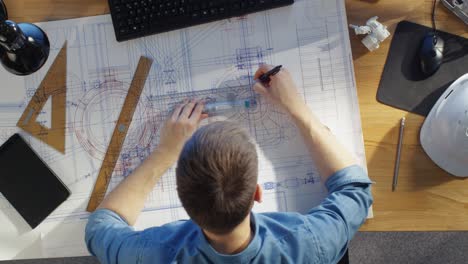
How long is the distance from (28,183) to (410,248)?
1.18m

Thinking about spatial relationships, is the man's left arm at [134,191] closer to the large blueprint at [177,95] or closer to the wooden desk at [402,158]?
the large blueprint at [177,95]

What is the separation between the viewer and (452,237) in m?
1.40

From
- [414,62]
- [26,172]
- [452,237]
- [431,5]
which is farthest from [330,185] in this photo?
[452,237]

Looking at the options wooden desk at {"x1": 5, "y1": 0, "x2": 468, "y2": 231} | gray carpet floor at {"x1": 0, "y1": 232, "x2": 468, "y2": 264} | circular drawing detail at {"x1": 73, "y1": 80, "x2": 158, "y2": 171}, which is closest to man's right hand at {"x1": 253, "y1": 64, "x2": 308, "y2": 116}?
wooden desk at {"x1": 5, "y1": 0, "x2": 468, "y2": 231}

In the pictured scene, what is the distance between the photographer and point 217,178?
566 millimetres

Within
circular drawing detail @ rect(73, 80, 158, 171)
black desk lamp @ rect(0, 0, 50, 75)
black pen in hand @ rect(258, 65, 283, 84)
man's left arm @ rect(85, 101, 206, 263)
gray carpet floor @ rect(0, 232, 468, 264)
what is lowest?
gray carpet floor @ rect(0, 232, 468, 264)

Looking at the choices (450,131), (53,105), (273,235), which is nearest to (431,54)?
(450,131)

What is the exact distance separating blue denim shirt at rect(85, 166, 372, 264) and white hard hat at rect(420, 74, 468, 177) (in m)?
0.14

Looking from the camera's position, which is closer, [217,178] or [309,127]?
[217,178]

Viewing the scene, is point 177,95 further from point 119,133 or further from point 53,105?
point 53,105

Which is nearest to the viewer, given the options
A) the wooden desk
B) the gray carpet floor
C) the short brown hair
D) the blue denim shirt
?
the short brown hair

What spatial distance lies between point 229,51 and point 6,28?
410 millimetres

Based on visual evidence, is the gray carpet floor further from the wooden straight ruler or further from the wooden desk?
the wooden straight ruler

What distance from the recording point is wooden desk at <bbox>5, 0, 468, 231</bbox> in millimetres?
819
